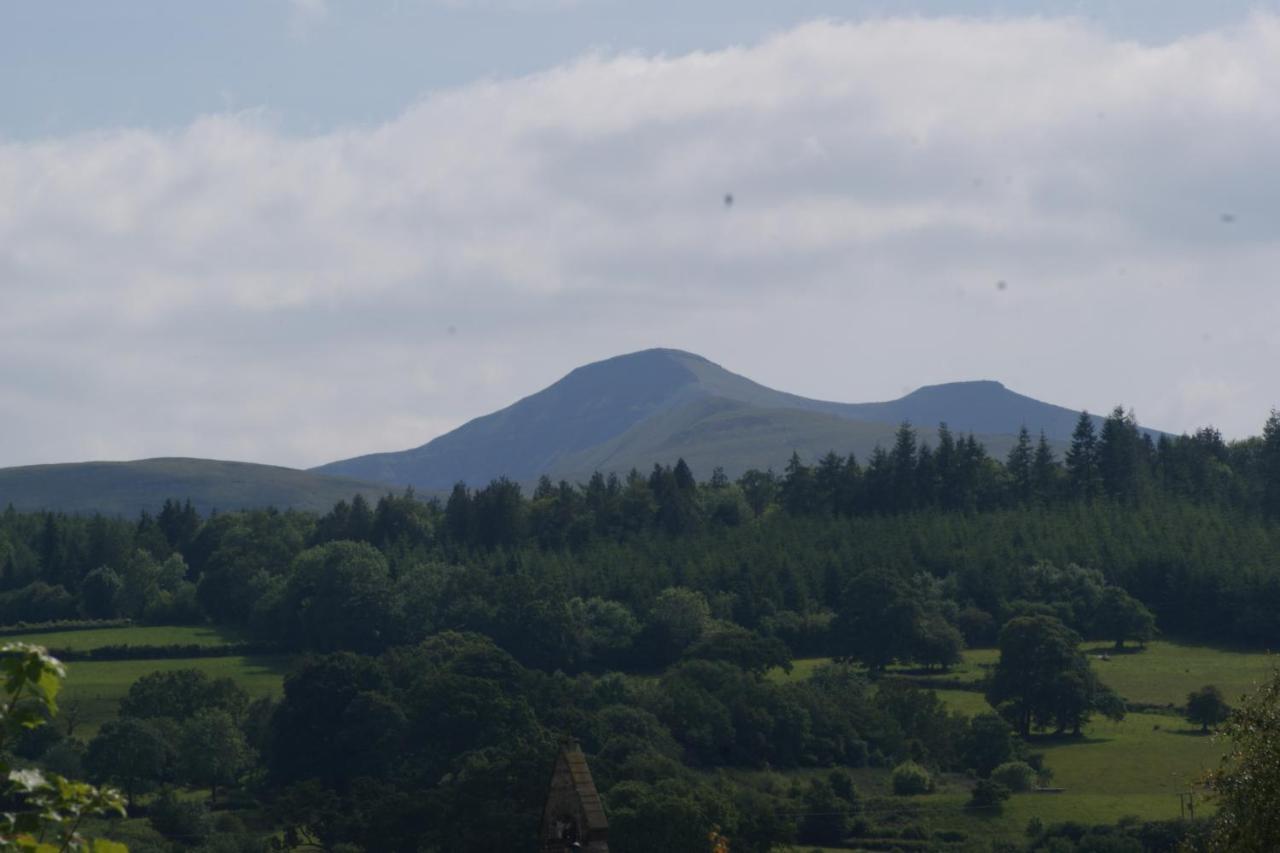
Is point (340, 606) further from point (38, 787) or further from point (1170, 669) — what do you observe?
point (38, 787)

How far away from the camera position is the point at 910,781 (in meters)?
124

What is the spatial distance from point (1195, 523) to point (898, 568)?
3965 cm

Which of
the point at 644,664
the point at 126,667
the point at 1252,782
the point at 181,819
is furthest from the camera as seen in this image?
the point at 644,664

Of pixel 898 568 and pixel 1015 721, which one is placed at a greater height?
pixel 898 568

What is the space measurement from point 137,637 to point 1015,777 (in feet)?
309

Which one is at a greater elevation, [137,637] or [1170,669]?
[137,637]

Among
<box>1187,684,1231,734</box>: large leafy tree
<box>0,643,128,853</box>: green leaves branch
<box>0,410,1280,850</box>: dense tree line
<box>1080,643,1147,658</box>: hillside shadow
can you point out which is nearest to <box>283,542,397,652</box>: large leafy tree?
<box>0,410,1280,850</box>: dense tree line

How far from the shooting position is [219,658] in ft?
552

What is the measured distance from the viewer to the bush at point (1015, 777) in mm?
119750

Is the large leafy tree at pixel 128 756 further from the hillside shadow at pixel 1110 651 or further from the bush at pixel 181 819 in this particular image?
the hillside shadow at pixel 1110 651

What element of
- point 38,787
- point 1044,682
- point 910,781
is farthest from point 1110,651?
point 38,787

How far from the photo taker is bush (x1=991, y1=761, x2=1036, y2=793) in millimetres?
119750

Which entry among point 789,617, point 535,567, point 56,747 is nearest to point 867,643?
point 789,617

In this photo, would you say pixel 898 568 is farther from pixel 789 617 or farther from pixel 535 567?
pixel 535 567
